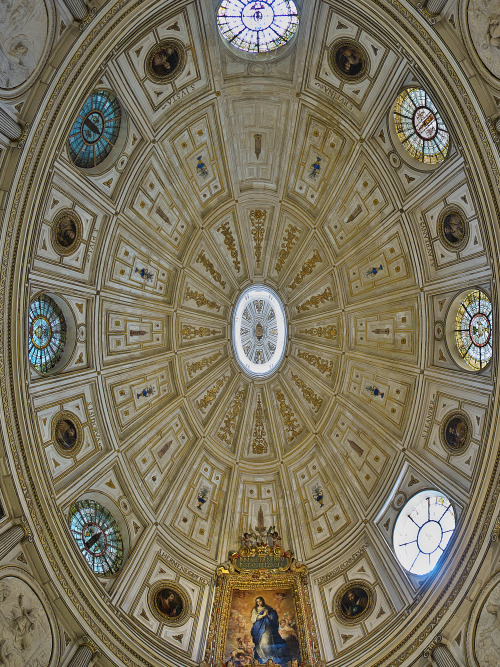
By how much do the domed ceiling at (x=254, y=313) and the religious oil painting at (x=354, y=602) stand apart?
0.34 meters

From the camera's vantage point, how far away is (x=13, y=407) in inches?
741

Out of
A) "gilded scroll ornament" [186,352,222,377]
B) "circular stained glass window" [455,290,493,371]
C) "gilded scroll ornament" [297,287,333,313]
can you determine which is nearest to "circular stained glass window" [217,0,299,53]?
"gilded scroll ornament" [297,287,333,313]

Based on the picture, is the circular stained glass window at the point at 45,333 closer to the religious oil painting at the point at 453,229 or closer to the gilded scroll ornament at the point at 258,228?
the gilded scroll ornament at the point at 258,228

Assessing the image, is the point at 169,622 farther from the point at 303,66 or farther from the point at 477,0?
the point at 477,0

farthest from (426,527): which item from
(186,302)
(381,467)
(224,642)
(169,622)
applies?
(186,302)

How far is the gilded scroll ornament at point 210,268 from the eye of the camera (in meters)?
27.4

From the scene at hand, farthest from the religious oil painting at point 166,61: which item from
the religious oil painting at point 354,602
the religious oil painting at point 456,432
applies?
the religious oil painting at point 354,602

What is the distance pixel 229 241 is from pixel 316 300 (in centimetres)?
437

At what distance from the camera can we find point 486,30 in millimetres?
16734

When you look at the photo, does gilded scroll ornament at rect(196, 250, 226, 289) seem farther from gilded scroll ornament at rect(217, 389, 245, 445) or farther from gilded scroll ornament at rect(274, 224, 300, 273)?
gilded scroll ornament at rect(217, 389, 245, 445)

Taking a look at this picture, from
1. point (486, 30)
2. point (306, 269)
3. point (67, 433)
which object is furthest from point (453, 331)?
point (67, 433)

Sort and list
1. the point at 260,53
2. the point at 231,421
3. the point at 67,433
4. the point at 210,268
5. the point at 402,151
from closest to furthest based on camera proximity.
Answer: the point at 67,433 < the point at 402,151 < the point at 260,53 < the point at 210,268 < the point at 231,421

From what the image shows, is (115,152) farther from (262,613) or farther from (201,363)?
(262,613)

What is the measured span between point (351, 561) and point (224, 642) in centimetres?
532
